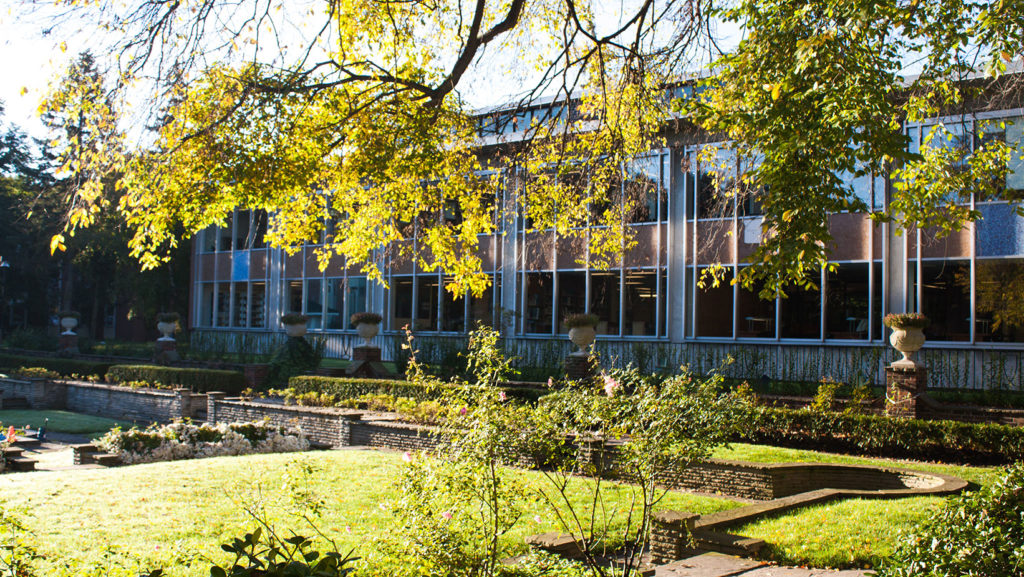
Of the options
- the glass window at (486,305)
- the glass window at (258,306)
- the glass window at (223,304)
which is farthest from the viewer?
the glass window at (223,304)

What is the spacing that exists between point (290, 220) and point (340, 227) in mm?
743

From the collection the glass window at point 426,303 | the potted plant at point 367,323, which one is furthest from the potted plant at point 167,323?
the potted plant at point 367,323

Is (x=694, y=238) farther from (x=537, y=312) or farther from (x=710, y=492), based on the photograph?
(x=710, y=492)

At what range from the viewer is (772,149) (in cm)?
710

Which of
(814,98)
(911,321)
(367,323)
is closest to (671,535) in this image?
(814,98)

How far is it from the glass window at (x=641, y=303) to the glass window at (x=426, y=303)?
23.2 feet

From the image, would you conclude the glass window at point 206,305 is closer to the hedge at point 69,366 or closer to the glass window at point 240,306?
the glass window at point 240,306

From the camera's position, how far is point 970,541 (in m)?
4.26

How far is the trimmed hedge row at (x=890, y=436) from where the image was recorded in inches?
452

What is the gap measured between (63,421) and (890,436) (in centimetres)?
1927

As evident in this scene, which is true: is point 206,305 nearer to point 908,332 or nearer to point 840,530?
point 908,332

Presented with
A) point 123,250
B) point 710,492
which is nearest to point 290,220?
point 710,492

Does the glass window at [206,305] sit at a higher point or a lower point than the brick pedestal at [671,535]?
higher

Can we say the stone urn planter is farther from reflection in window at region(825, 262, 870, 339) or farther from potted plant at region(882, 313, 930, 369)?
potted plant at region(882, 313, 930, 369)
